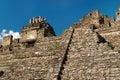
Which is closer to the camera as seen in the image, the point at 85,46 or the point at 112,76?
the point at 112,76

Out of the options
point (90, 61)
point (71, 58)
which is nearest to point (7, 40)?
point (71, 58)

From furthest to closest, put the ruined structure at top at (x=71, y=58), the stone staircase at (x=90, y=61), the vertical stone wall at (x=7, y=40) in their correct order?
the vertical stone wall at (x=7, y=40) → the ruined structure at top at (x=71, y=58) → the stone staircase at (x=90, y=61)

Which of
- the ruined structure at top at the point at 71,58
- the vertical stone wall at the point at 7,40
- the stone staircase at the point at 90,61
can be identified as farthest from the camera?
the vertical stone wall at the point at 7,40

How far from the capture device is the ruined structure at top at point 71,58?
595 inches

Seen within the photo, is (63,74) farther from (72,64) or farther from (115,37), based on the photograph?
Answer: (115,37)

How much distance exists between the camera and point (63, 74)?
15531 mm

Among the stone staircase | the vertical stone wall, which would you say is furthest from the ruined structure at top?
the vertical stone wall

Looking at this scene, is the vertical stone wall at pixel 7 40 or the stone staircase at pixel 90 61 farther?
the vertical stone wall at pixel 7 40

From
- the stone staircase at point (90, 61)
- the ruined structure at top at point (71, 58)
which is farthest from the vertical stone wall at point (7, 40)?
the stone staircase at point (90, 61)

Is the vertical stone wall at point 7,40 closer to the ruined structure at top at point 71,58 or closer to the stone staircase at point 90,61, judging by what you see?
the ruined structure at top at point 71,58

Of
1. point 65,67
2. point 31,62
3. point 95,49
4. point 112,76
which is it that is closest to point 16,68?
point 31,62

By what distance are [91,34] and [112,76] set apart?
551 centimetres

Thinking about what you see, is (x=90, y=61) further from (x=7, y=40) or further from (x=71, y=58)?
(x=7, y=40)

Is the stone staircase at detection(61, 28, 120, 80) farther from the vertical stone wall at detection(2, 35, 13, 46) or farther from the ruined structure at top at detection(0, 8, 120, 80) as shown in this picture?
the vertical stone wall at detection(2, 35, 13, 46)
